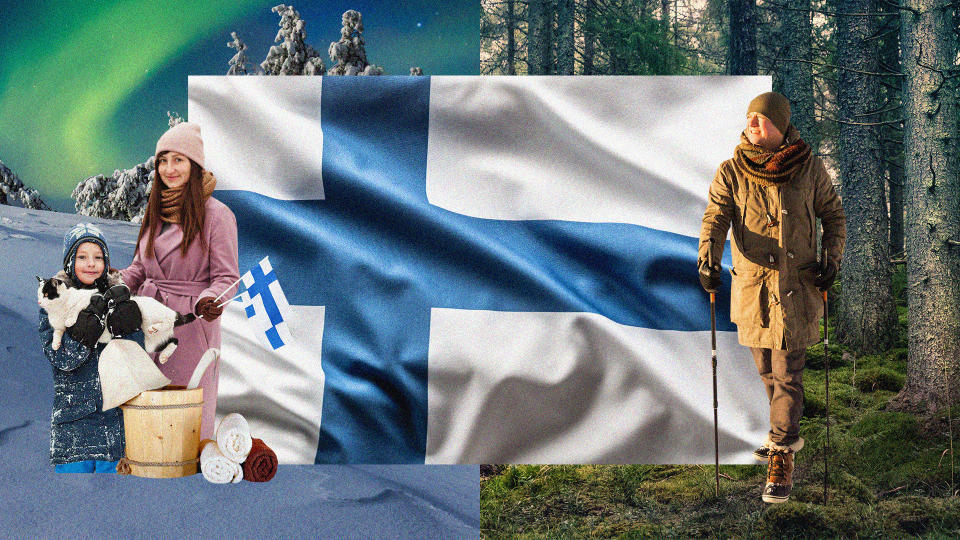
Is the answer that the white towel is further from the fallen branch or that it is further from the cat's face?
the fallen branch

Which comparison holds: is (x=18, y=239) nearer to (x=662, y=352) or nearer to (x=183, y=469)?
(x=183, y=469)

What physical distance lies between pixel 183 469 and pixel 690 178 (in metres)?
2.31

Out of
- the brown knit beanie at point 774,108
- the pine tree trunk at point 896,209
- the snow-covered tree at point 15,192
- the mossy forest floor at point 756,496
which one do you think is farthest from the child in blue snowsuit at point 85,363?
the pine tree trunk at point 896,209

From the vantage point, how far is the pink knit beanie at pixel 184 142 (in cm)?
260

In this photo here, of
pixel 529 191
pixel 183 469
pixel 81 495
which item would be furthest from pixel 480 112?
pixel 81 495

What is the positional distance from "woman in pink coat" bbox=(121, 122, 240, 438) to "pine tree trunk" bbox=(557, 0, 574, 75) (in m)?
6.44

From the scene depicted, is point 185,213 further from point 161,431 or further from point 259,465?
point 259,465

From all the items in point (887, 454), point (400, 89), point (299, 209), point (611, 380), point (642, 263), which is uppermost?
point (400, 89)

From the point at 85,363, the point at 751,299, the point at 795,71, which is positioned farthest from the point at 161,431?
the point at 795,71

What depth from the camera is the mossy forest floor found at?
2.70 metres

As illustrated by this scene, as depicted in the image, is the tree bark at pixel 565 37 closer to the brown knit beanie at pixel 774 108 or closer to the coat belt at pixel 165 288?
the brown knit beanie at pixel 774 108

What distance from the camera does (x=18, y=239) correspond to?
389 centimetres

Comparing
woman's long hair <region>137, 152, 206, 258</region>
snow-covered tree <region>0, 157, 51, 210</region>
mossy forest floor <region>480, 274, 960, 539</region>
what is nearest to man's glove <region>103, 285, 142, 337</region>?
woman's long hair <region>137, 152, 206, 258</region>

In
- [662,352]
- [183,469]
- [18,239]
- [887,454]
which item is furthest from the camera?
[18,239]
